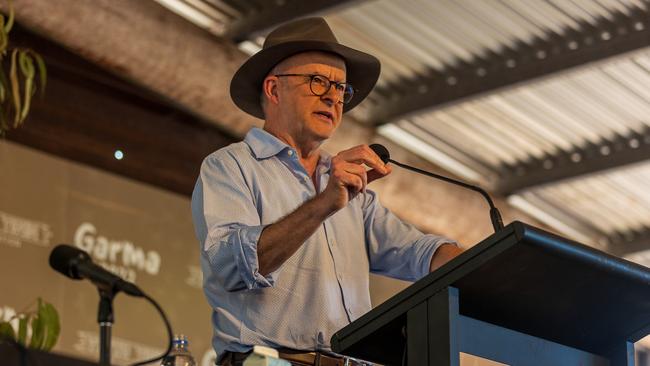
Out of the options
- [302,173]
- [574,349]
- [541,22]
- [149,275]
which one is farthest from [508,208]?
[574,349]

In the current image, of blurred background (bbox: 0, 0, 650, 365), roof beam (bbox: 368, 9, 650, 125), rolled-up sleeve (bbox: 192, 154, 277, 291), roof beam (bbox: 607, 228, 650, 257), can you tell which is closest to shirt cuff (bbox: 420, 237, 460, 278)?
rolled-up sleeve (bbox: 192, 154, 277, 291)

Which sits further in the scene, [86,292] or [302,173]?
[86,292]

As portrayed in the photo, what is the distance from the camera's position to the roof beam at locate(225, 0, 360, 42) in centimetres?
619

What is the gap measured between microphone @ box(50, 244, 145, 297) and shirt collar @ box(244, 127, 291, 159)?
73cm

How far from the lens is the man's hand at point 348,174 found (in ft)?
8.52

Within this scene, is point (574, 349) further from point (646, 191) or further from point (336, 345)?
Result: point (646, 191)

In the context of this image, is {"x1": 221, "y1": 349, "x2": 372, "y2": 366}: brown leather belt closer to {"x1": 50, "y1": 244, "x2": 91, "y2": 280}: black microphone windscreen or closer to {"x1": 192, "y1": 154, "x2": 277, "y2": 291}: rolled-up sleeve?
{"x1": 192, "y1": 154, "x2": 277, "y2": 291}: rolled-up sleeve

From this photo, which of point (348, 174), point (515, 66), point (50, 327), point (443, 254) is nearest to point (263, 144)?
→ point (443, 254)

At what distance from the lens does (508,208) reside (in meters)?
8.42

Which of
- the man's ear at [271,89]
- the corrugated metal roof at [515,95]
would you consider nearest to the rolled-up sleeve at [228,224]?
the man's ear at [271,89]

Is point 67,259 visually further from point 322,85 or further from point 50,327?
point 50,327

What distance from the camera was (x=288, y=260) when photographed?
9.82ft

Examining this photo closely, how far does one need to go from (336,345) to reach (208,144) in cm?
513

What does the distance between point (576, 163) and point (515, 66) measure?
4.50 ft
